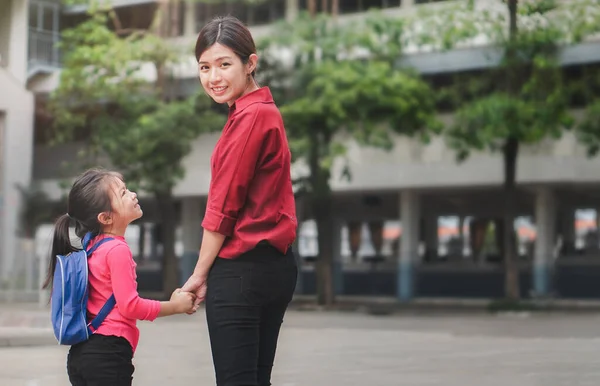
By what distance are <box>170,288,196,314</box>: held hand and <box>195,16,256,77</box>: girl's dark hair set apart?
782 millimetres

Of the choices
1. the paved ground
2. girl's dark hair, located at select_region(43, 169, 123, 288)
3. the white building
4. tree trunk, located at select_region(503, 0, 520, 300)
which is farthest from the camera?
the white building

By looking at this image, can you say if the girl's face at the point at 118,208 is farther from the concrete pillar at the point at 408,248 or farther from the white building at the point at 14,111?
the white building at the point at 14,111

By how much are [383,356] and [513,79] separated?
15.1 m

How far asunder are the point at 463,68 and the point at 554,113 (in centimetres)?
690

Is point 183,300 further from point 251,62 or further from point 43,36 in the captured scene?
point 43,36

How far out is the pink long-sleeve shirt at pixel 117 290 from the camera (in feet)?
14.0

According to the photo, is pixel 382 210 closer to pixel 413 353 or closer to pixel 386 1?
pixel 386 1

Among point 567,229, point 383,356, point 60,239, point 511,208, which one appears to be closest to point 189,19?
point 567,229

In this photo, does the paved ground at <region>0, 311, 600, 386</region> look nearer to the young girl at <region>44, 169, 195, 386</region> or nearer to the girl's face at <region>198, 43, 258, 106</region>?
the young girl at <region>44, 169, 195, 386</region>

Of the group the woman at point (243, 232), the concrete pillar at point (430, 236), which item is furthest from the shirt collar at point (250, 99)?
the concrete pillar at point (430, 236)

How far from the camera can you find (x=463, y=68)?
33688 mm

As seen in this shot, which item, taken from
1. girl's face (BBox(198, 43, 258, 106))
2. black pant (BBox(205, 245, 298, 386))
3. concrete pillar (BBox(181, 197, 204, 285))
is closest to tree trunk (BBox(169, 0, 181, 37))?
concrete pillar (BBox(181, 197, 204, 285))

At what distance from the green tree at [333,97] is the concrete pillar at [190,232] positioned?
1037cm

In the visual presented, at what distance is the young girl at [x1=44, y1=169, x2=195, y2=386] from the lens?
14.0 ft
